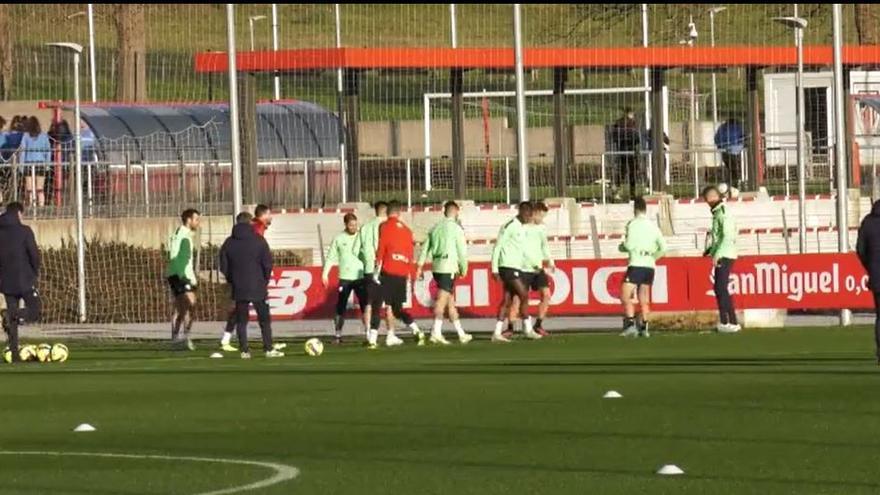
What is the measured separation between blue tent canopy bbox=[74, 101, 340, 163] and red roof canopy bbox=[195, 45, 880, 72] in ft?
5.22

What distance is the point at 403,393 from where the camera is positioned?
19.9 m

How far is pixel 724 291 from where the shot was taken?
94.4ft

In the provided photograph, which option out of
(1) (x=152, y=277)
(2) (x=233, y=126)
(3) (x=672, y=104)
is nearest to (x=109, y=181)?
(1) (x=152, y=277)

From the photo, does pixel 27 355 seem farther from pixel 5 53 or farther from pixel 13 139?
pixel 5 53

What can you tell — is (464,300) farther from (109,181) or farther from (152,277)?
(109,181)

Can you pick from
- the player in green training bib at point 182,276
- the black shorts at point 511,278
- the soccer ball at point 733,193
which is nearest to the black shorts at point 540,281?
the black shorts at point 511,278

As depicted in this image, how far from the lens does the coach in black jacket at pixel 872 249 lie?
70.4 ft

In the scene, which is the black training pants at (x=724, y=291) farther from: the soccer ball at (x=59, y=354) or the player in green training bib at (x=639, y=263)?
the soccer ball at (x=59, y=354)

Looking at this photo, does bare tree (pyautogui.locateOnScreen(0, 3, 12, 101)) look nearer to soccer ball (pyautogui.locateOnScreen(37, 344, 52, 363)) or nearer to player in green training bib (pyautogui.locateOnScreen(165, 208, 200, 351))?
player in green training bib (pyautogui.locateOnScreen(165, 208, 200, 351))

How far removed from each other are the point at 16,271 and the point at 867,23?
95.9ft

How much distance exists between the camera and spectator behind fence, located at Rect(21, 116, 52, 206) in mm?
36938

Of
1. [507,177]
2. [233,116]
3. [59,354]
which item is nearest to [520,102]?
[233,116]

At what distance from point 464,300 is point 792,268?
14.6ft

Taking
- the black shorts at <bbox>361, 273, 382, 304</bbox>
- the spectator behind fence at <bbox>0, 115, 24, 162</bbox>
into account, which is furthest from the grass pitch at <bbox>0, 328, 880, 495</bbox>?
the spectator behind fence at <bbox>0, 115, 24, 162</bbox>
